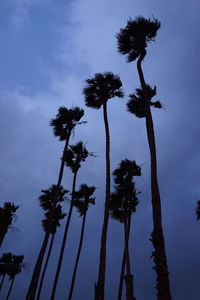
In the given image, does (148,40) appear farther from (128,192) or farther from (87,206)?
(87,206)

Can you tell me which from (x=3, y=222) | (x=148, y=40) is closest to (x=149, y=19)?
(x=148, y=40)

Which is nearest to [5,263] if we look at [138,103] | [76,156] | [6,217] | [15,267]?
[15,267]

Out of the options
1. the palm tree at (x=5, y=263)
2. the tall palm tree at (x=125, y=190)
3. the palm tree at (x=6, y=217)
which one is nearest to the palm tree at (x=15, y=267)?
the palm tree at (x=5, y=263)

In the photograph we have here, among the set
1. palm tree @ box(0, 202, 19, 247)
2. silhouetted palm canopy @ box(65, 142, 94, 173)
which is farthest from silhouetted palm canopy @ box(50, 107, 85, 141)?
palm tree @ box(0, 202, 19, 247)

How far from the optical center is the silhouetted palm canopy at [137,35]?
59.0 feet

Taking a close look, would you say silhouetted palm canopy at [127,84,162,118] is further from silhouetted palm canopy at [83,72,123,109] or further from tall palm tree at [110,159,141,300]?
tall palm tree at [110,159,141,300]

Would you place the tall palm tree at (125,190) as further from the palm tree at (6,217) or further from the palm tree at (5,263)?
the palm tree at (5,263)

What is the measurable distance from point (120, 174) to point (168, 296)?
63.8 ft

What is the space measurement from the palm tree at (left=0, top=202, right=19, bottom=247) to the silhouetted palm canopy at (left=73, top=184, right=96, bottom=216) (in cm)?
757

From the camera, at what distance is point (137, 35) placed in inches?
712

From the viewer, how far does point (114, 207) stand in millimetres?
29188

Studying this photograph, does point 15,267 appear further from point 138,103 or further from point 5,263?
point 138,103

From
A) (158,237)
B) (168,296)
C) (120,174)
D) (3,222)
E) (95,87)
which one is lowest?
(168,296)

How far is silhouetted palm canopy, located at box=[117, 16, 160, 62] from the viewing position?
1797 cm
